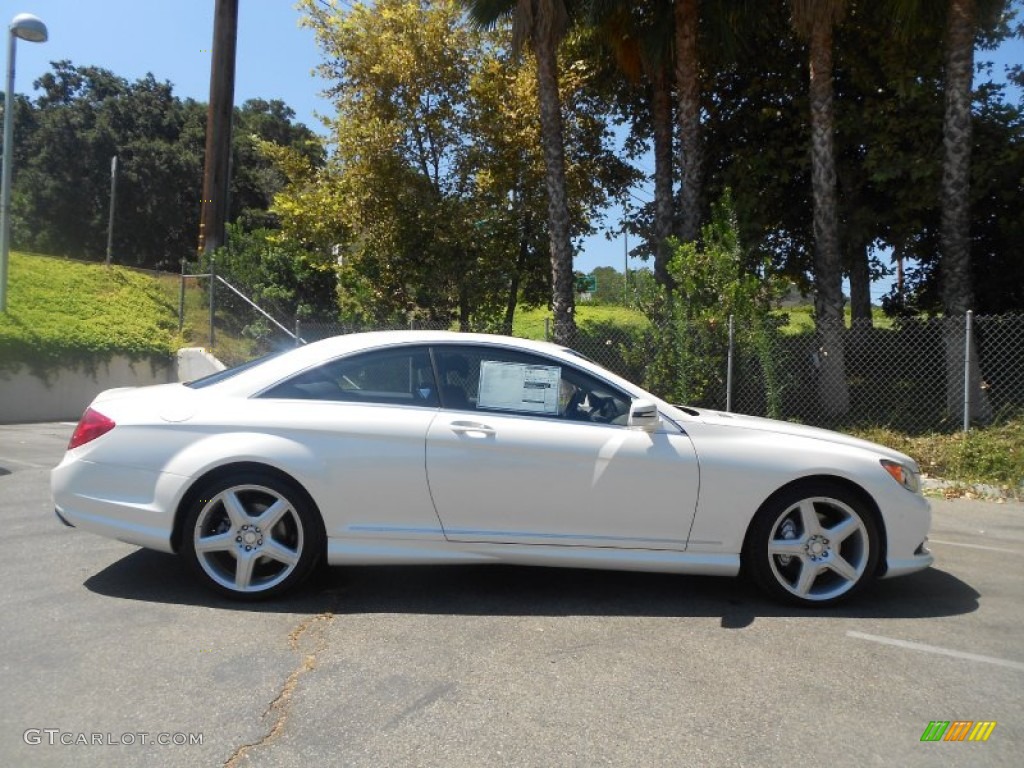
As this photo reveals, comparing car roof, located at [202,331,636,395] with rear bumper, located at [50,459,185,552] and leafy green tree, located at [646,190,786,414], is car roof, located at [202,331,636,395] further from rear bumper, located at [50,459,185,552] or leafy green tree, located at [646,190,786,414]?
leafy green tree, located at [646,190,786,414]

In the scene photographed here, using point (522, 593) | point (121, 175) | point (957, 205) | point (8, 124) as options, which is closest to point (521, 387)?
point (522, 593)

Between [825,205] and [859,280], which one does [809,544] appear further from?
[859,280]

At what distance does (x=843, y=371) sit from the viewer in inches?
436

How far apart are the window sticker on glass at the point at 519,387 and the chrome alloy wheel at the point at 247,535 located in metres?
1.23

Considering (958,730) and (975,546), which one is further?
(975,546)

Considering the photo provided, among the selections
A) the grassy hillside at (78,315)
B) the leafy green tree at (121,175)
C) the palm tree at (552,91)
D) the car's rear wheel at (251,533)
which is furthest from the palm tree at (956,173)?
the leafy green tree at (121,175)

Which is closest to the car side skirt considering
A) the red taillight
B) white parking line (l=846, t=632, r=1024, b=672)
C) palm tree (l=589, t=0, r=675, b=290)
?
white parking line (l=846, t=632, r=1024, b=672)

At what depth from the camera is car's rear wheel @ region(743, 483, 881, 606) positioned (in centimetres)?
461

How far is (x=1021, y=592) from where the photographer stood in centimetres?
518

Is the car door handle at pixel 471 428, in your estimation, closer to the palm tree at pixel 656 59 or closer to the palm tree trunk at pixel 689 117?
the palm tree at pixel 656 59

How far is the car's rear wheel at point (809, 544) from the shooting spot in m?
4.61

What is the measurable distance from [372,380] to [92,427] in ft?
5.11

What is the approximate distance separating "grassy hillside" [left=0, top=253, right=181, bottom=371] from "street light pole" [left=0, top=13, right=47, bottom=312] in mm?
884

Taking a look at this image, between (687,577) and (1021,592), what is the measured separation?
206cm
